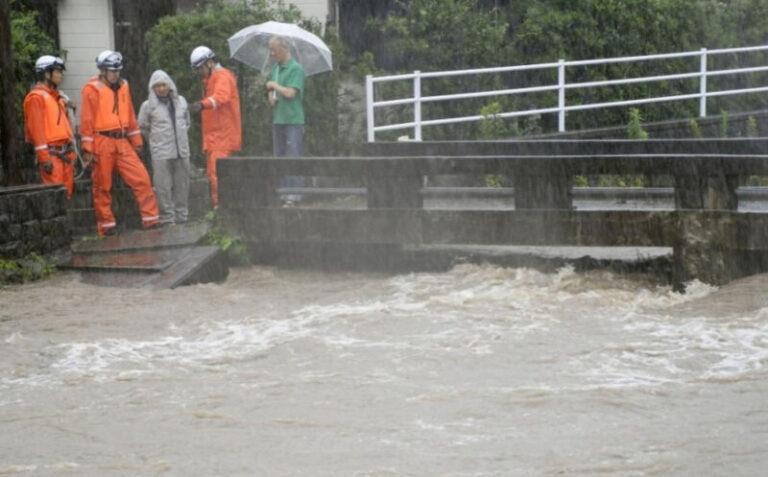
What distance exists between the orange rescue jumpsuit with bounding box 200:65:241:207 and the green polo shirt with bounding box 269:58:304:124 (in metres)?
0.56

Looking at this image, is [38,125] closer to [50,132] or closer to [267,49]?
[50,132]

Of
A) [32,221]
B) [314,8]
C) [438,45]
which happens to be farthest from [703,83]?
[32,221]

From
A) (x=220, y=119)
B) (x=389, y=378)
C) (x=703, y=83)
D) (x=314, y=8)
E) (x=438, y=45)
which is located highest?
(x=314, y=8)

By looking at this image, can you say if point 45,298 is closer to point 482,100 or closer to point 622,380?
point 622,380

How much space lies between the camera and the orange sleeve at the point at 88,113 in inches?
556

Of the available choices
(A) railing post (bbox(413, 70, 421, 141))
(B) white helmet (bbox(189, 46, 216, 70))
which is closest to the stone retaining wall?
(B) white helmet (bbox(189, 46, 216, 70))

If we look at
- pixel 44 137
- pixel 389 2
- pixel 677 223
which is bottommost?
pixel 677 223

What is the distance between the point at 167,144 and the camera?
47.7ft

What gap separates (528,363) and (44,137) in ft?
22.6

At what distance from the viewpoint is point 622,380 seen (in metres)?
9.04

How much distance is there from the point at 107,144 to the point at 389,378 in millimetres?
6138

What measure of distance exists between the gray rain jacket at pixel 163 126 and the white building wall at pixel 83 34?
16.9 ft

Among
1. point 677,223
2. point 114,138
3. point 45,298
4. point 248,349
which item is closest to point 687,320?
point 677,223

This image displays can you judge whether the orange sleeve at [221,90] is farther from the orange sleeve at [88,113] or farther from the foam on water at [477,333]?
the foam on water at [477,333]
